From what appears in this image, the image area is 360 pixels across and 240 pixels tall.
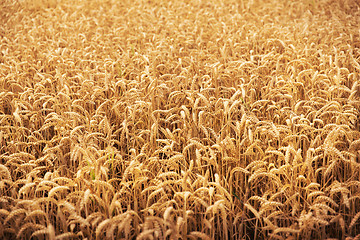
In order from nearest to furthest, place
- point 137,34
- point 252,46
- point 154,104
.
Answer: point 154,104
point 252,46
point 137,34

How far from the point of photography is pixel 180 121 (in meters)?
2.61

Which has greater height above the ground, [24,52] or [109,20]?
[109,20]

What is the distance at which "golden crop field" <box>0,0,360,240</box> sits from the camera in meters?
1.86

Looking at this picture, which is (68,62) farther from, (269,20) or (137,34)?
(269,20)

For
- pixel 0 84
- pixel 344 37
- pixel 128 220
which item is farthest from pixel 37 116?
pixel 344 37

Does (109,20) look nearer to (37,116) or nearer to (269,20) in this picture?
(269,20)

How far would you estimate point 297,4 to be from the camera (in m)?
6.73

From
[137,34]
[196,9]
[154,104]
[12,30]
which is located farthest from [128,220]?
[196,9]

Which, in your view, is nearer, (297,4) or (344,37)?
(344,37)

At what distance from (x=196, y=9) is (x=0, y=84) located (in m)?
4.06

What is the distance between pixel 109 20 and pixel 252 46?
2.59m

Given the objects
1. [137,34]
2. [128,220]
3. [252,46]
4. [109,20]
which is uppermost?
[109,20]

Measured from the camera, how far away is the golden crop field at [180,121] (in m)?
1.86

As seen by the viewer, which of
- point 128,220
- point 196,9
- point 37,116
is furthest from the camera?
point 196,9
